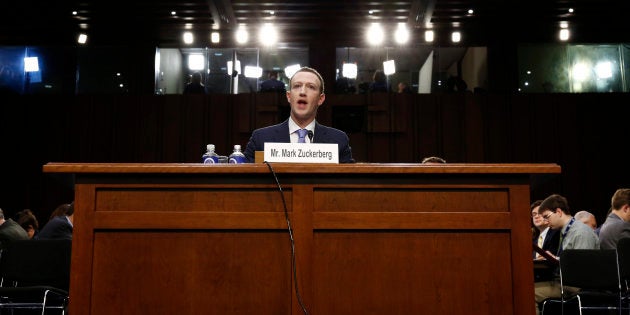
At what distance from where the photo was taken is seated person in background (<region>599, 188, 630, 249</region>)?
4.63m

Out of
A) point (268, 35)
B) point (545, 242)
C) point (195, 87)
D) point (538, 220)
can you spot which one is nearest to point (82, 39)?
point (195, 87)

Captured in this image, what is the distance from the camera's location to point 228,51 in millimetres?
9992

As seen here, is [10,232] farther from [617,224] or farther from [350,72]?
[350,72]

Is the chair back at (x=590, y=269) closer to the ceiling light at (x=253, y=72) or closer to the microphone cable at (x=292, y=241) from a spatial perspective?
the microphone cable at (x=292, y=241)

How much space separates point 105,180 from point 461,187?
1.16 metres

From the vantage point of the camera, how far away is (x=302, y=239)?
181cm

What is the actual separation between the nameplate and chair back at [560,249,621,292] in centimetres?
268

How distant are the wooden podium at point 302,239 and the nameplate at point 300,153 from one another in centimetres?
9

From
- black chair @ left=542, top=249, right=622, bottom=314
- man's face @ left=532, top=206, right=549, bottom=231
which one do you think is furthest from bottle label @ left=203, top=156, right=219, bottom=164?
Answer: man's face @ left=532, top=206, right=549, bottom=231

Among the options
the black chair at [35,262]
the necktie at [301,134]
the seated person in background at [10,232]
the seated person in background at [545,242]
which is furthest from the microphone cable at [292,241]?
the seated person in background at [10,232]

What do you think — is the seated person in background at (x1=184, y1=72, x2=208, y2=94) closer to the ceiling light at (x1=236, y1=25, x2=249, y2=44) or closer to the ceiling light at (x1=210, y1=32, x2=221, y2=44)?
the ceiling light at (x1=210, y1=32, x2=221, y2=44)

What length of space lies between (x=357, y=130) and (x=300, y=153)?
7.64 meters

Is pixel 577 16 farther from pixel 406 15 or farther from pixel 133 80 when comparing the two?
pixel 133 80

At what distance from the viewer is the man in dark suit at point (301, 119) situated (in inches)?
104
